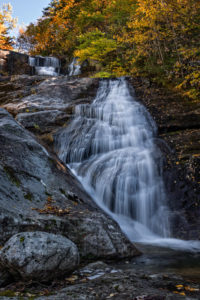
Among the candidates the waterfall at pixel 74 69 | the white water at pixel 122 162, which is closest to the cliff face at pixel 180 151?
the white water at pixel 122 162

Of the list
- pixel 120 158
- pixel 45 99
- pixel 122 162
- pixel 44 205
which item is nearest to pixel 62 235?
pixel 44 205

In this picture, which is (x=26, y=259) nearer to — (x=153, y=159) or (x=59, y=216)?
(x=59, y=216)

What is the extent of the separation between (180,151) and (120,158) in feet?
6.03

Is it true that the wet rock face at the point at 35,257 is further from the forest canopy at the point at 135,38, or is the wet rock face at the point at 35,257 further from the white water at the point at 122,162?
the forest canopy at the point at 135,38

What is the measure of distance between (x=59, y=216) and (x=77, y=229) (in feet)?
1.11

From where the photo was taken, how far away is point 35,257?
7.83 ft

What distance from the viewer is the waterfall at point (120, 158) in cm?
601

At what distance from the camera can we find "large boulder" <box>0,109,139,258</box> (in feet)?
10.3

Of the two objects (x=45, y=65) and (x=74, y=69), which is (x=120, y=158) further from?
(x=45, y=65)

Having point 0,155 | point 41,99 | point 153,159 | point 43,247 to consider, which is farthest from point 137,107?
point 43,247

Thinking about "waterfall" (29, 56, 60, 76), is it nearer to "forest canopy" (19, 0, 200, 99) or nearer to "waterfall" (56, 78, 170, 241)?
"forest canopy" (19, 0, 200, 99)

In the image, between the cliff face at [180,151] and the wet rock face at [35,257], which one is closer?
the wet rock face at [35,257]

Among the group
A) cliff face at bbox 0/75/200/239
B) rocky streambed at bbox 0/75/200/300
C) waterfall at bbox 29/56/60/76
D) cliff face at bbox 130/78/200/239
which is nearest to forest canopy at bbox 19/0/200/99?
cliff face at bbox 130/78/200/239

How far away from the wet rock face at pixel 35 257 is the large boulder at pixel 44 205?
485mm
